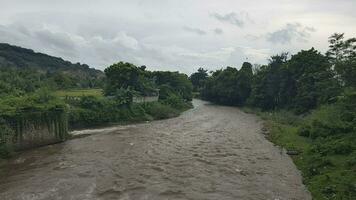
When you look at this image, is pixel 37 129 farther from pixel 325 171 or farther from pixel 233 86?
pixel 233 86

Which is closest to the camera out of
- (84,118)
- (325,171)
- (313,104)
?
(325,171)

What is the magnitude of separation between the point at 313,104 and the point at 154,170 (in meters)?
40.9

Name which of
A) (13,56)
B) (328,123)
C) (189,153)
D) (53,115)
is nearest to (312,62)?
(328,123)

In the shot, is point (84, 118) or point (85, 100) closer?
point (84, 118)

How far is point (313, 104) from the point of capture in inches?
2387

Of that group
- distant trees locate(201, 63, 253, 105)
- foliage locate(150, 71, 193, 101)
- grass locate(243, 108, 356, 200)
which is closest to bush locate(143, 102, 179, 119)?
grass locate(243, 108, 356, 200)

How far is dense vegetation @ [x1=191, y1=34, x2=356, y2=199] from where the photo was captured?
24.5 m

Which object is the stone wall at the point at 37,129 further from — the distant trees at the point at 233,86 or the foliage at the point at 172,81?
the distant trees at the point at 233,86

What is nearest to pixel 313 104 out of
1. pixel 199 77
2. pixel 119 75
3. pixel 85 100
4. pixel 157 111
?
pixel 157 111

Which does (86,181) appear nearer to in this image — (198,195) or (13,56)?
(198,195)

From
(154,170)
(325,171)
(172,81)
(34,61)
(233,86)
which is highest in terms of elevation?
(34,61)

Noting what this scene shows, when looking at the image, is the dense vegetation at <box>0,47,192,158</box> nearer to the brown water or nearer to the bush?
the bush

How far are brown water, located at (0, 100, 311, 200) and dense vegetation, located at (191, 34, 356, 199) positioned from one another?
1804mm

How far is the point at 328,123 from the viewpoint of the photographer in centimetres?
3659
